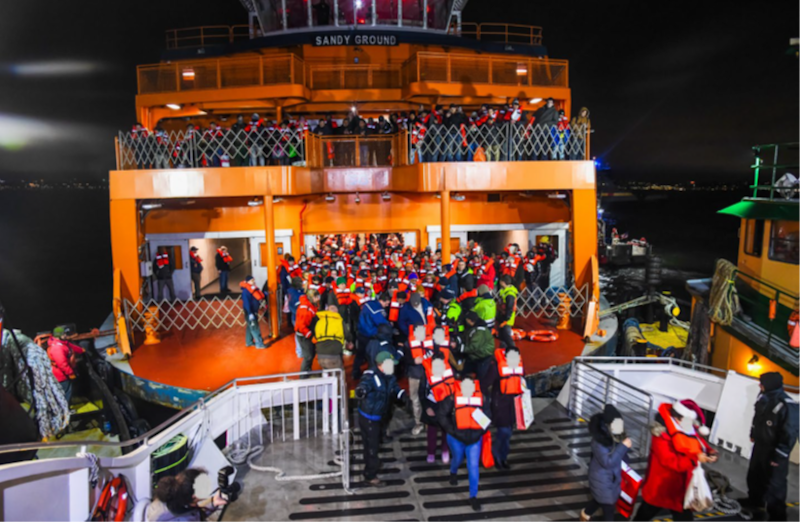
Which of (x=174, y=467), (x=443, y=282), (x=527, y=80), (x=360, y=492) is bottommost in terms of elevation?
(x=360, y=492)

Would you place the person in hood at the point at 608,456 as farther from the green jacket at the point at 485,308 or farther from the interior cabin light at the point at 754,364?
the interior cabin light at the point at 754,364

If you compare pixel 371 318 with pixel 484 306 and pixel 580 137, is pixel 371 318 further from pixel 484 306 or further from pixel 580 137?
pixel 580 137

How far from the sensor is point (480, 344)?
24.1ft

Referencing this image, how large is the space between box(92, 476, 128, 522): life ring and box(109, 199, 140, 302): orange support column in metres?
7.94

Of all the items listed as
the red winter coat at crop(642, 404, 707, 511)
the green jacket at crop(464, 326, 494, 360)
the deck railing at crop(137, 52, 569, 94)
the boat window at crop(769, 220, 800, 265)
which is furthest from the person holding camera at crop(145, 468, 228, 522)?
the deck railing at crop(137, 52, 569, 94)

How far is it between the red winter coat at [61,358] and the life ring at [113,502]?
587 cm

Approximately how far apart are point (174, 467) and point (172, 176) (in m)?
7.79

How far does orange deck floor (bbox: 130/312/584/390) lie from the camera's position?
10.3 meters

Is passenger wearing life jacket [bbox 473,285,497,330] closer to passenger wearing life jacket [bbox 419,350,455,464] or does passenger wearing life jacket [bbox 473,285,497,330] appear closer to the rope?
passenger wearing life jacket [bbox 419,350,455,464]

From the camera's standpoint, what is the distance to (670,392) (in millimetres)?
8430

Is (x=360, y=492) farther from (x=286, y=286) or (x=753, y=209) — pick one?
(x=753, y=209)

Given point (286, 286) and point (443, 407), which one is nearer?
point (443, 407)

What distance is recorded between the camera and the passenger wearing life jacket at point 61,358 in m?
9.99

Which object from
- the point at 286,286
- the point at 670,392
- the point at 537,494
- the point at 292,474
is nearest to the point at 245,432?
the point at 292,474
